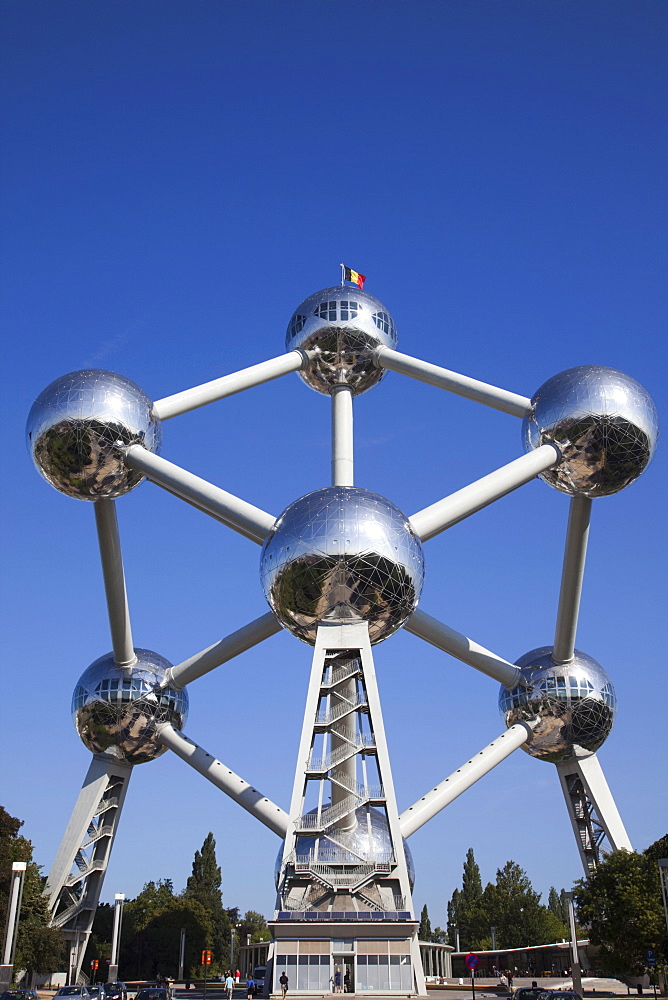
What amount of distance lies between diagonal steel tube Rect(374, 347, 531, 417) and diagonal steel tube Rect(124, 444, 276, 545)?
6713 mm

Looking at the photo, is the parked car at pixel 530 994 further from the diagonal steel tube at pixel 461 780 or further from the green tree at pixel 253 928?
the green tree at pixel 253 928

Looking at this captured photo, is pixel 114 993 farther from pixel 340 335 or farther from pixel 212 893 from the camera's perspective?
pixel 212 893

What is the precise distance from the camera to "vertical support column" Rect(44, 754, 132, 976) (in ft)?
89.6

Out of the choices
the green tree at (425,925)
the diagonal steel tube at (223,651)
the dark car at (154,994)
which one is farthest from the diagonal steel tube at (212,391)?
the green tree at (425,925)

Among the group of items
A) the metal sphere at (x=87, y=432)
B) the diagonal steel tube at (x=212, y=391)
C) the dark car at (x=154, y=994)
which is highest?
the diagonal steel tube at (x=212, y=391)

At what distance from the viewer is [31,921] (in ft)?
85.7

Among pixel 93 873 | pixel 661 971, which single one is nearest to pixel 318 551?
pixel 661 971

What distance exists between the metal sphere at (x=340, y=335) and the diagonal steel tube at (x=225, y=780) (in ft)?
35.0

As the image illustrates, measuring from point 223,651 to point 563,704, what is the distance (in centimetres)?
923

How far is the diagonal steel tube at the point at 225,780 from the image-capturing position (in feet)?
74.8

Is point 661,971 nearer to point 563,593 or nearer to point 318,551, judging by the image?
point 563,593

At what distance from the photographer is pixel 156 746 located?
26.8 metres

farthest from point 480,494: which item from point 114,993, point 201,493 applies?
point 114,993

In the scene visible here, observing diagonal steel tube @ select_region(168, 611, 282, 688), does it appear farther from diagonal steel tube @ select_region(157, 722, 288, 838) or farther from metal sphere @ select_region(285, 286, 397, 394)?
metal sphere @ select_region(285, 286, 397, 394)
